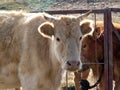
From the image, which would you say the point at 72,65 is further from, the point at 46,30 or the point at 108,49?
the point at 108,49

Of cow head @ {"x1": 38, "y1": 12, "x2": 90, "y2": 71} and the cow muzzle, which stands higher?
cow head @ {"x1": 38, "y1": 12, "x2": 90, "y2": 71}

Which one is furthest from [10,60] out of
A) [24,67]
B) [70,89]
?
[70,89]

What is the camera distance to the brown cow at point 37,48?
7.52m

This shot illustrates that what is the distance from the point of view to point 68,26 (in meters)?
7.62

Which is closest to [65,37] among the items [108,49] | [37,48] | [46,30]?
[46,30]

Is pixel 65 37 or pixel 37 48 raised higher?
pixel 65 37

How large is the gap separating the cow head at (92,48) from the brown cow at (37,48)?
1.74m

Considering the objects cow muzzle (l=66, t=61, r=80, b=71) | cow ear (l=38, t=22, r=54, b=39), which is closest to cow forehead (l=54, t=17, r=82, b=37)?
cow ear (l=38, t=22, r=54, b=39)

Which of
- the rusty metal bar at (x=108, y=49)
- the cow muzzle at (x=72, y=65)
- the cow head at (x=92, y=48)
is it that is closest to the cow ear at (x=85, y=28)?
the rusty metal bar at (x=108, y=49)

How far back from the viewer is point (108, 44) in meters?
9.02

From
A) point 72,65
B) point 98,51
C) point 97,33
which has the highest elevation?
point 97,33

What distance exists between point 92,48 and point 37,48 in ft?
7.08

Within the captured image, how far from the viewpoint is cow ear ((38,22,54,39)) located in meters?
7.86

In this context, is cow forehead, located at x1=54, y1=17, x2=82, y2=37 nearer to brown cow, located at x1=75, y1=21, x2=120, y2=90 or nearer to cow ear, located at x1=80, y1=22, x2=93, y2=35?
cow ear, located at x1=80, y1=22, x2=93, y2=35
